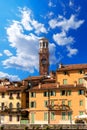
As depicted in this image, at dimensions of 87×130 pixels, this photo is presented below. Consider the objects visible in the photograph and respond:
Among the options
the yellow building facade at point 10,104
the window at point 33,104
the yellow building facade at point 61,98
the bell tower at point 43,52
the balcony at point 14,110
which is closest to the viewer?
the yellow building facade at point 61,98

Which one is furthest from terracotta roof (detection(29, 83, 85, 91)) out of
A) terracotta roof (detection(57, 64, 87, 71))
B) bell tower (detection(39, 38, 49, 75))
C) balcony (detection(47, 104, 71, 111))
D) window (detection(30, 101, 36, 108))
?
bell tower (detection(39, 38, 49, 75))

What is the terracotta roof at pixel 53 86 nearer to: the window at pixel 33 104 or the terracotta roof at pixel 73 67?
the window at pixel 33 104

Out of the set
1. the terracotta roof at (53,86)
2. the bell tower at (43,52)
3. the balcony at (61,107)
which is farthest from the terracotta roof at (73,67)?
the bell tower at (43,52)

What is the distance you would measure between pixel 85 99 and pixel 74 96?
8.26 ft

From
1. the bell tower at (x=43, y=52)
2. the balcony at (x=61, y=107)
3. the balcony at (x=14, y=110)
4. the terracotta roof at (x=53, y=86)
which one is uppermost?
the bell tower at (x=43, y=52)

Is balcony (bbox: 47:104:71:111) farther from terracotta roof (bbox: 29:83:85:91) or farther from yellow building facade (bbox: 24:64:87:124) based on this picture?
terracotta roof (bbox: 29:83:85:91)

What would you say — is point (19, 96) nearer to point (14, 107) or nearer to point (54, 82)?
point (14, 107)

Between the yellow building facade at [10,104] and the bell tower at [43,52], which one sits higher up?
the bell tower at [43,52]

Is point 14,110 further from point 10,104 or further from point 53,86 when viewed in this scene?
point 53,86

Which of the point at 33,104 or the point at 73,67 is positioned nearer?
the point at 33,104

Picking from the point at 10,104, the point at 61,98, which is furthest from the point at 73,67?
the point at 10,104

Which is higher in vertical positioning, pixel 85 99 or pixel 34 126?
pixel 85 99

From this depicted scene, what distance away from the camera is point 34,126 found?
6219 cm

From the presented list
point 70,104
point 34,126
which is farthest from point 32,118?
point 34,126
